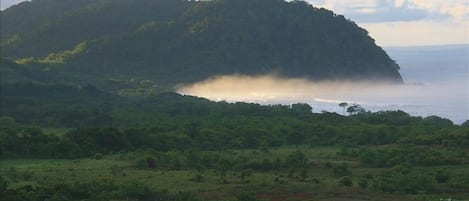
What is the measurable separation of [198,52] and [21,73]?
37.7 m

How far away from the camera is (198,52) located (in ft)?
458

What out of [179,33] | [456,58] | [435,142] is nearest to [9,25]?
[179,33]

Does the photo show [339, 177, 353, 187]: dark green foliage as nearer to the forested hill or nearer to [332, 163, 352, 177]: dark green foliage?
[332, 163, 352, 177]: dark green foliage

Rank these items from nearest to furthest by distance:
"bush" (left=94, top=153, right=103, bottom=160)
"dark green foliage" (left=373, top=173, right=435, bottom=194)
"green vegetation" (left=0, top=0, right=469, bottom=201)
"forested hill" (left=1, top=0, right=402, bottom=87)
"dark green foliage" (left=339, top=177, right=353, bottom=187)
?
1. "dark green foliage" (left=373, top=173, right=435, bottom=194)
2. "green vegetation" (left=0, top=0, right=469, bottom=201)
3. "dark green foliage" (left=339, top=177, right=353, bottom=187)
4. "bush" (left=94, top=153, right=103, bottom=160)
5. "forested hill" (left=1, top=0, right=402, bottom=87)

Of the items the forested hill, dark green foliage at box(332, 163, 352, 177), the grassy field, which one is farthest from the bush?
the forested hill

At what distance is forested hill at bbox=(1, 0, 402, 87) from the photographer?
13612cm

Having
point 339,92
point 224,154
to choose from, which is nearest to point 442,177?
point 224,154

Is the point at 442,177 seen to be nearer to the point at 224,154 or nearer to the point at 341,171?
the point at 341,171

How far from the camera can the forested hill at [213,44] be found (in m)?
136

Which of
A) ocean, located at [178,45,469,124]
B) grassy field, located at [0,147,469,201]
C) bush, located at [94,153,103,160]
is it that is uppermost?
ocean, located at [178,45,469,124]

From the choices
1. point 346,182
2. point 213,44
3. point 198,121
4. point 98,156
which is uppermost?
point 213,44

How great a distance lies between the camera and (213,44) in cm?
14188

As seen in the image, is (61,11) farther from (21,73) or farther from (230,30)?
(21,73)

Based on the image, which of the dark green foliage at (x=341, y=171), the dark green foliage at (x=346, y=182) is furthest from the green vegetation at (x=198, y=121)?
the dark green foliage at (x=346, y=182)
